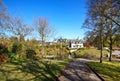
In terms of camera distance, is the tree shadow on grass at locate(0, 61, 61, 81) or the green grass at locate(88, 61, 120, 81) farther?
the green grass at locate(88, 61, 120, 81)

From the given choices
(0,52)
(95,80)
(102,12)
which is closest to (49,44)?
(0,52)

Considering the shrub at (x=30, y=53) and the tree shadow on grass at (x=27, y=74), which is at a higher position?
the shrub at (x=30, y=53)

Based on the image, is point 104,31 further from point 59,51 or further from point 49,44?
point 49,44

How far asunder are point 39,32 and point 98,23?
22300 mm

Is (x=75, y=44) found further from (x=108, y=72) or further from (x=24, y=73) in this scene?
(x=24, y=73)

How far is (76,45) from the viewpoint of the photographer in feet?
332

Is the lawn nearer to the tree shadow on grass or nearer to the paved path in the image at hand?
the tree shadow on grass

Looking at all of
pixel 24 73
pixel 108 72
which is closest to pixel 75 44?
pixel 108 72

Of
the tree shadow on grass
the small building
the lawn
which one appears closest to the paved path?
the lawn

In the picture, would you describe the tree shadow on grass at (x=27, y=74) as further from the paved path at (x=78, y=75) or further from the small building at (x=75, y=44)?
the small building at (x=75, y=44)

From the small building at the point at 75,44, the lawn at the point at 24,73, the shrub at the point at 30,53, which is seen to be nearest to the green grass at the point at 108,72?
the lawn at the point at 24,73

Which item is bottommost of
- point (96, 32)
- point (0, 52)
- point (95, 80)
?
point (95, 80)

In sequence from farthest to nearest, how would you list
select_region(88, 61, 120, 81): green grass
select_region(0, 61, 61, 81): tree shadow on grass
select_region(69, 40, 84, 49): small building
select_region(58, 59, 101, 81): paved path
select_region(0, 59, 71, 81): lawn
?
select_region(69, 40, 84, 49): small building < select_region(88, 61, 120, 81): green grass < select_region(58, 59, 101, 81): paved path < select_region(0, 61, 61, 81): tree shadow on grass < select_region(0, 59, 71, 81): lawn

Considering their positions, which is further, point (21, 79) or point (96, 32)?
point (96, 32)
